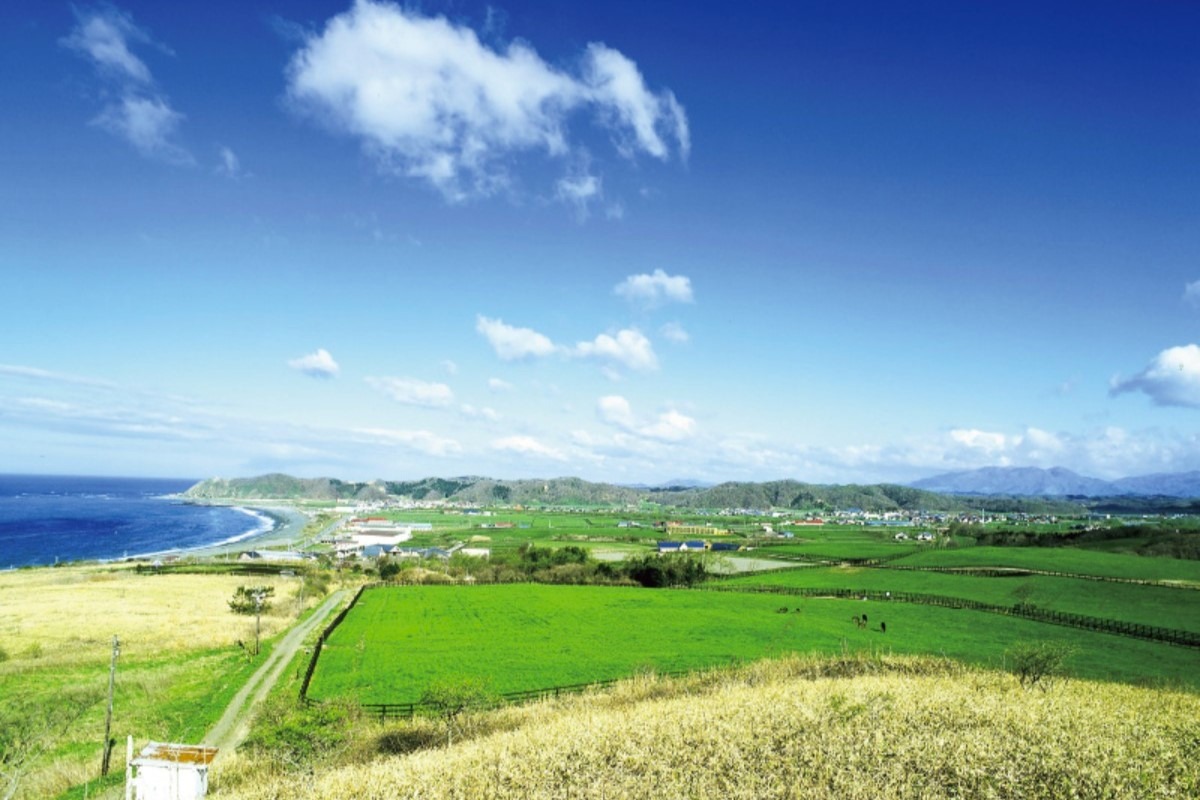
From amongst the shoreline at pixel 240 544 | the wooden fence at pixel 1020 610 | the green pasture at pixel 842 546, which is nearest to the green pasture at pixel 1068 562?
the green pasture at pixel 842 546

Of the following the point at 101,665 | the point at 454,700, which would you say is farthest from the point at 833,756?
the point at 101,665

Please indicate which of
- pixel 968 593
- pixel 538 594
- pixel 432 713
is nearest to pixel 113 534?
pixel 538 594

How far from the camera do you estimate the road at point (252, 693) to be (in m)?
31.9

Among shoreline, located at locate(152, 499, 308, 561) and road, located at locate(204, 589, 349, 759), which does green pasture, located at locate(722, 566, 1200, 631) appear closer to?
road, located at locate(204, 589, 349, 759)

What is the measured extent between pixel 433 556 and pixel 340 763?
343 feet

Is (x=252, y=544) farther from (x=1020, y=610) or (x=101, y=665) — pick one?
Answer: (x=1020, y=610)

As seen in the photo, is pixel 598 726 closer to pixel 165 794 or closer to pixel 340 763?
pixel 340 763

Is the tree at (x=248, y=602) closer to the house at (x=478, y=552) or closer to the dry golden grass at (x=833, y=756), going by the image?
the house at (x=478, y=552)

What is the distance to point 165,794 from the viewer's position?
23.5 m

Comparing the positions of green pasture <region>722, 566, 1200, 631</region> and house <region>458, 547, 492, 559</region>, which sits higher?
green pasture <region>722, 566, 1200, 631</region>

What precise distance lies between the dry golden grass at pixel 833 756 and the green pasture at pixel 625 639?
2600 centimetres

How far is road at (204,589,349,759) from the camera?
31.9 metres

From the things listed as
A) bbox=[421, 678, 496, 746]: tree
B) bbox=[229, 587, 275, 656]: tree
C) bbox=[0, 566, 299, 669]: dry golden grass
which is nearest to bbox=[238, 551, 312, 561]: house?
bbox=[0, 566, 299, 669]: dry golden grass

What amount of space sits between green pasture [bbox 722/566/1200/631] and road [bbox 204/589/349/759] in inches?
2358
